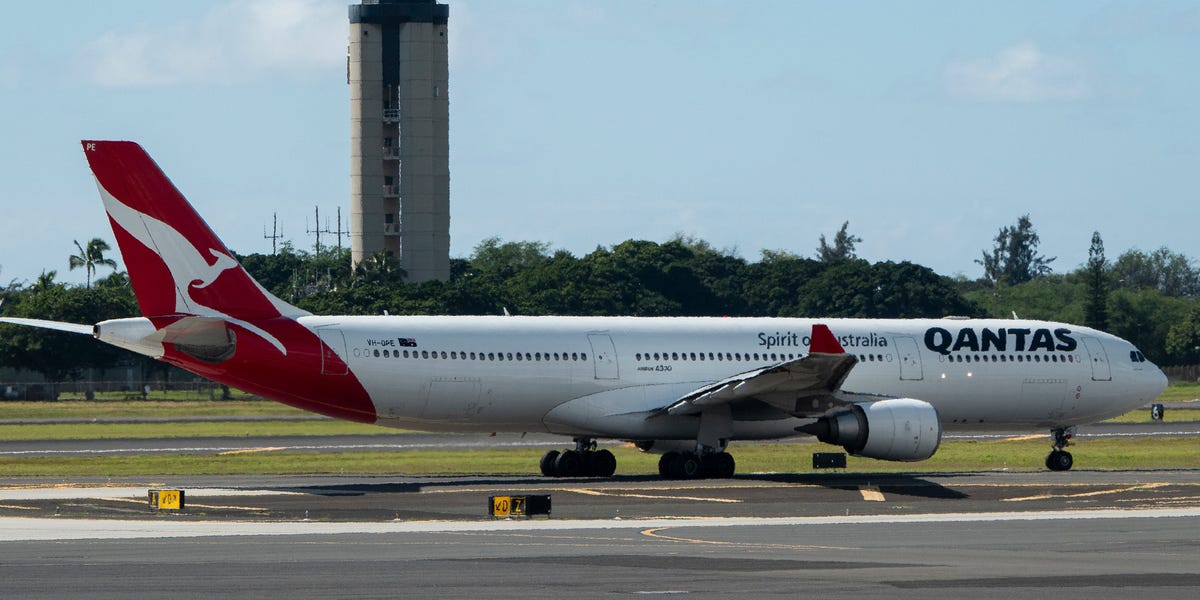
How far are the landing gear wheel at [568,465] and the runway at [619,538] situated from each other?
1970 mm

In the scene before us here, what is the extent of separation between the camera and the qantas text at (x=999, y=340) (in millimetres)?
42781

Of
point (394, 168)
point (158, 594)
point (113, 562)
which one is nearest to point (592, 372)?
point (113, 562)

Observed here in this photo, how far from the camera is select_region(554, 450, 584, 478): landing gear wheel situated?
4038 cm

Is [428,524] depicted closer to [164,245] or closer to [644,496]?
[644,496]

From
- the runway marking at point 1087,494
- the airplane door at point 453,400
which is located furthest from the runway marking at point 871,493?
the airplane door at point 453,400

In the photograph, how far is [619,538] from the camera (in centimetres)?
2542

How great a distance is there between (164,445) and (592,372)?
19058 millimetres

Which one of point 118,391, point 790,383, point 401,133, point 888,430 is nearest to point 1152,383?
point 888,430

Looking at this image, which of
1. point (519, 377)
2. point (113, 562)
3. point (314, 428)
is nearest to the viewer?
point (113, 562)

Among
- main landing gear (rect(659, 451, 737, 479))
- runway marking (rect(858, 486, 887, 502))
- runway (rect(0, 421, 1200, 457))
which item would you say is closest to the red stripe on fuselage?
main landing gear (rect(659, 451, 737, 479))

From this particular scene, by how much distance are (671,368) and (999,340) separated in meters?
8.41

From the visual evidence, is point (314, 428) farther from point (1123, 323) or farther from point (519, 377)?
point (1123, 323)

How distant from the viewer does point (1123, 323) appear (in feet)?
467

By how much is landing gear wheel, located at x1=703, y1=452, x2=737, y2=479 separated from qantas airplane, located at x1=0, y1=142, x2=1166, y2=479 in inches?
2.6
